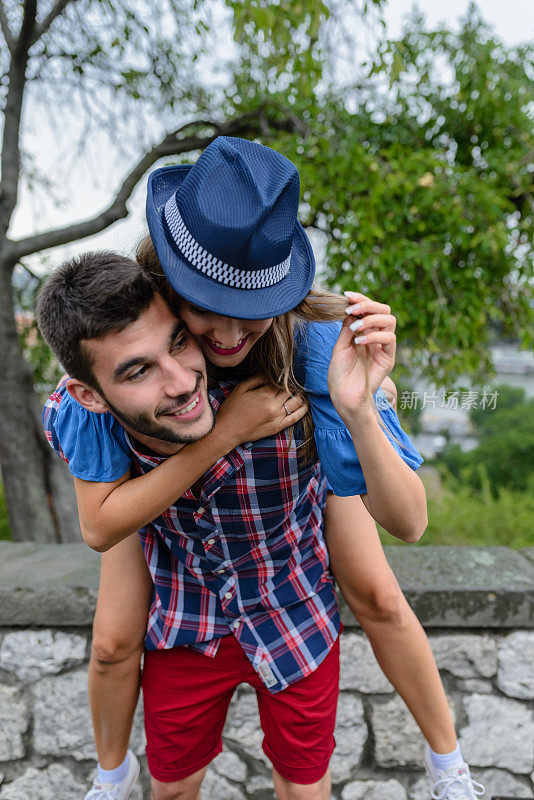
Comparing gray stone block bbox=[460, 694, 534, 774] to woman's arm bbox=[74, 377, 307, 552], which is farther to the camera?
gray stone block bbox=[460, 694, 534, 774]

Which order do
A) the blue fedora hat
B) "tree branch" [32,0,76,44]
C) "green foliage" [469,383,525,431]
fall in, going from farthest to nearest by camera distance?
"green foliage" [469,383,525,431]
"tree branch" [32,0,76,44]
the blue fedora hat

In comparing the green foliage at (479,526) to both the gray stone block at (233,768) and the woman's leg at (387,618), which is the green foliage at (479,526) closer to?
the gray stone block at (233,768)

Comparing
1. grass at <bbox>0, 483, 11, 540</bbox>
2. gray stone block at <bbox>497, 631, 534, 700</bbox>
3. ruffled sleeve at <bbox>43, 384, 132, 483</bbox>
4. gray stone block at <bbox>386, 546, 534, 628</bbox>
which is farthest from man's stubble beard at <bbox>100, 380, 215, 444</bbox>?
grass at <bbox>0, 483, 11, 540</bbox>

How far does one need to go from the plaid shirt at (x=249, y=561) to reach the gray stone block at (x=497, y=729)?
70cm

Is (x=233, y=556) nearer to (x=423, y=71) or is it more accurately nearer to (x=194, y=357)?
(x=194, y=357)

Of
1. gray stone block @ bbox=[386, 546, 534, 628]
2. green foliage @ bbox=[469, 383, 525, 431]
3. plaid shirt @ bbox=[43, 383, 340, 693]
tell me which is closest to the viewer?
plaid shirt @ bbox=[43, 383, 340, 693]

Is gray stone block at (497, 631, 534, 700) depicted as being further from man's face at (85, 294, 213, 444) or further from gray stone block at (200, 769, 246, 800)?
man's face at (85, 294, 213, 444)

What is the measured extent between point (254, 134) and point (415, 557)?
3141mm

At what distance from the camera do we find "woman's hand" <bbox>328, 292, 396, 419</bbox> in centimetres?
118

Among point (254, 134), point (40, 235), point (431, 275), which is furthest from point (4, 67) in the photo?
point (431, 275)

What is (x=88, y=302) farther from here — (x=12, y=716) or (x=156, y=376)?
(x=12, y=716)

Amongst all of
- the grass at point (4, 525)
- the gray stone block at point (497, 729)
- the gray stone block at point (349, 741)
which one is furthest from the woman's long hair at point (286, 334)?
the grass at point (4, 525)

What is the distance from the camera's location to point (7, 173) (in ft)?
13.2

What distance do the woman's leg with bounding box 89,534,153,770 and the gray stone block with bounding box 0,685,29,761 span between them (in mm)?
458
